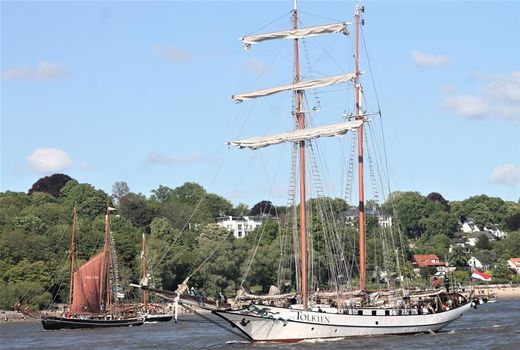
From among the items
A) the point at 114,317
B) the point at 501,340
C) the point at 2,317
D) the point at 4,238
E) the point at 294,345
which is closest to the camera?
the point at 294,345

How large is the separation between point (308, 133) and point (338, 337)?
14620mm

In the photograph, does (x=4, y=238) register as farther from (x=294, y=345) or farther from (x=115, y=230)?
(x=294, y=345)

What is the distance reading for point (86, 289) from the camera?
119875 mm

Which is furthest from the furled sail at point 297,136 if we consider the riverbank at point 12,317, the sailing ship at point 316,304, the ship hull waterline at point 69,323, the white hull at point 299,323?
the riverbank at point 12,317

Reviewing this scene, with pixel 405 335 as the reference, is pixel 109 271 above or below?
above

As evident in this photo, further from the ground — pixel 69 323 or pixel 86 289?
pixel 86 289

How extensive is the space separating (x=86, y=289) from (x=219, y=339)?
34.5 meters

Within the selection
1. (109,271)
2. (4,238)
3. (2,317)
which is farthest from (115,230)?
(109,271)

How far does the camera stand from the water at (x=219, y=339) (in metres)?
78.6

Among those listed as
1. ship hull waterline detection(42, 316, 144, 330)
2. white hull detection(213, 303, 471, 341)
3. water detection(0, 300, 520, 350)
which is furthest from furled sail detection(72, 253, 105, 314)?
white hull detection(213, 303, 471, 341)

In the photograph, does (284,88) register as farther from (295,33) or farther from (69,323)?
(69,323)

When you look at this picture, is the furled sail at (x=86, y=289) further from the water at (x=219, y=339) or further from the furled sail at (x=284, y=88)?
the furled sail at (x=284, y=88)

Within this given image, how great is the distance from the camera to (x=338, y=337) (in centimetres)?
8156

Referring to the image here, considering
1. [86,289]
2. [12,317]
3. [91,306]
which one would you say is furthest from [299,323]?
[12,317]
